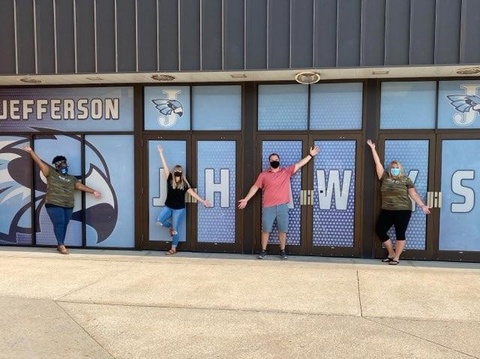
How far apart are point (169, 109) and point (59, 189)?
2.51 meters

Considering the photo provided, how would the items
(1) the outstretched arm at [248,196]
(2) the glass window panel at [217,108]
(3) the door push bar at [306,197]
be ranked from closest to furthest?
1. (1) the outstretched arm at [248,196]
2. (3) the door push bar at [306,197]
3. (2) the glass window panel at [217,108]

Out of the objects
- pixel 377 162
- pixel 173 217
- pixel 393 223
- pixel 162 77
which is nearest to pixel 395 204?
pixel 393 223

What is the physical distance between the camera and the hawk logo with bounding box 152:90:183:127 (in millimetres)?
7941

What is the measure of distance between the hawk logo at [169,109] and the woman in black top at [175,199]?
2.15ft

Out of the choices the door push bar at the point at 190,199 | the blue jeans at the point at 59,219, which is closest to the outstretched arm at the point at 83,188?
the blue jeans at the point at 59,219

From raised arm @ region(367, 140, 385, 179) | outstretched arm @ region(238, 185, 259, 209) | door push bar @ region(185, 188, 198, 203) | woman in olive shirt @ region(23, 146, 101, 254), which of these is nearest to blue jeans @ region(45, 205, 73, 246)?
woman in olive shirt @ region(23, 146, 101, 254)

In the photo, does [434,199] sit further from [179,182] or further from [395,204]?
[179,182]

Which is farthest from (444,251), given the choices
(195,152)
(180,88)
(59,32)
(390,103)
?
(59,32)

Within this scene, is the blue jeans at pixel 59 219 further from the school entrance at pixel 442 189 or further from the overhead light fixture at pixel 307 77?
the school entrance at pixel 442 189

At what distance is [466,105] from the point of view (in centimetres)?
720

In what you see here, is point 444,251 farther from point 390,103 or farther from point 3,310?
point 3,310

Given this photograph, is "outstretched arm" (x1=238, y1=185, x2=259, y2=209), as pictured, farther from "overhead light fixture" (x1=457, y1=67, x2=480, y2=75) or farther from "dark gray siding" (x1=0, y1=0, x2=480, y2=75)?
"overhead light fixture" (x1=457, y1=67, x2=480, y2=75)

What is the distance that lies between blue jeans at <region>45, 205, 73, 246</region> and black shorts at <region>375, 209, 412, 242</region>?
18.6 feet

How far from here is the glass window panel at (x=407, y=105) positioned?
7.28 m
